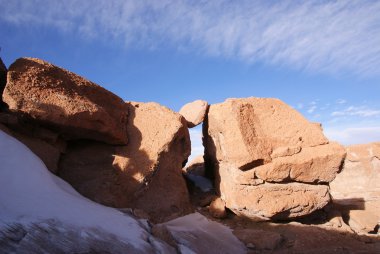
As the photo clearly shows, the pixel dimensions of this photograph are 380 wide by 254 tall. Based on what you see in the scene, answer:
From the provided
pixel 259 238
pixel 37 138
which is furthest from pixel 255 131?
pixel 37 138


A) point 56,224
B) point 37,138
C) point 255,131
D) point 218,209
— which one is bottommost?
point 218,209

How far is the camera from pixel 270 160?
461 centimetres

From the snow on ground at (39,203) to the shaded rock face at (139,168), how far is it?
75 centimetres

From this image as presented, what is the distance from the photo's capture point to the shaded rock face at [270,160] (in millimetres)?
4391

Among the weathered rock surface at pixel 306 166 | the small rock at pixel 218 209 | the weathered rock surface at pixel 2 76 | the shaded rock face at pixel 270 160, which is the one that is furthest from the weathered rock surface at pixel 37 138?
the weathered rock surface at pixel 306 166

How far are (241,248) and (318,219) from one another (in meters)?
1.83

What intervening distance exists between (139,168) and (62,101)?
127cm

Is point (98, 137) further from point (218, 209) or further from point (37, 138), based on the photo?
point (218, 209)

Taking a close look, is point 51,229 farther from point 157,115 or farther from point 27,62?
point 157,115

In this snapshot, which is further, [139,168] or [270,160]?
[270,160]

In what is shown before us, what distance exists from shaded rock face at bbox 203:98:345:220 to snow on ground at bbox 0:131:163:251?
1.84 metres

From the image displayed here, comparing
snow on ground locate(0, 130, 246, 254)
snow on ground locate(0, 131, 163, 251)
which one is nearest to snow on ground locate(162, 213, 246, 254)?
snow on ground locate(0, 130, 246, 254)

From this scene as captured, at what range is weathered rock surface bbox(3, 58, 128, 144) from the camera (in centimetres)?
356

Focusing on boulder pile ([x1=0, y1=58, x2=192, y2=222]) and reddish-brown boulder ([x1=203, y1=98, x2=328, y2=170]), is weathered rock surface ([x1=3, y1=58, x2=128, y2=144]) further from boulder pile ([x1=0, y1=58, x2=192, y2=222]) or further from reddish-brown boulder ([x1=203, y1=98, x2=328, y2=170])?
reddish-brown boulder ([x1=203, y1=98, x2=328, y2=170])
